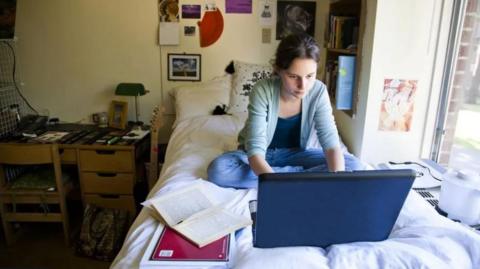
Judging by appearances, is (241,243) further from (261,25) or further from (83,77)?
(83,77)

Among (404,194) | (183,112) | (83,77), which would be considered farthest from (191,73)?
(404,194)

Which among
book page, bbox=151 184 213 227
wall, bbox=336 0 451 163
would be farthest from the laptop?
wall, bbox=336 0 451 163

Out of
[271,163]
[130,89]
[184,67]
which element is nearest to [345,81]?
[271,163]

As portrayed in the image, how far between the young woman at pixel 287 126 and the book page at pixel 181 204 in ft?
0.55

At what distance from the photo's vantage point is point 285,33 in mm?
2465

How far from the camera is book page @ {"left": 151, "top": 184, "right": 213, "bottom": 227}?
1.02 m

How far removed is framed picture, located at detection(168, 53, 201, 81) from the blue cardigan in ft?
3.94

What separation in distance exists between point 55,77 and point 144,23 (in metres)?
0.76

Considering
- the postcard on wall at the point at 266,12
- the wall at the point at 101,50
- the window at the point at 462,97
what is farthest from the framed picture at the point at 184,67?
the window at the point at 462,97

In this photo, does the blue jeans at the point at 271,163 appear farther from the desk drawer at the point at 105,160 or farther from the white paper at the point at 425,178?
the desk drawer at the point at 105,160

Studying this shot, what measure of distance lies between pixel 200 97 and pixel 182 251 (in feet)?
5.23

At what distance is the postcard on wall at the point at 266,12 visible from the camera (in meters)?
2.41

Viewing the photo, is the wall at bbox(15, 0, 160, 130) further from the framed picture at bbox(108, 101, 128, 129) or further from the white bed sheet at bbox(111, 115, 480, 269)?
the white bed sheet at bbox(111, 115, 480, 269)

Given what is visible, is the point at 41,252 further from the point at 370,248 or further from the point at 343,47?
the point at 343,47
